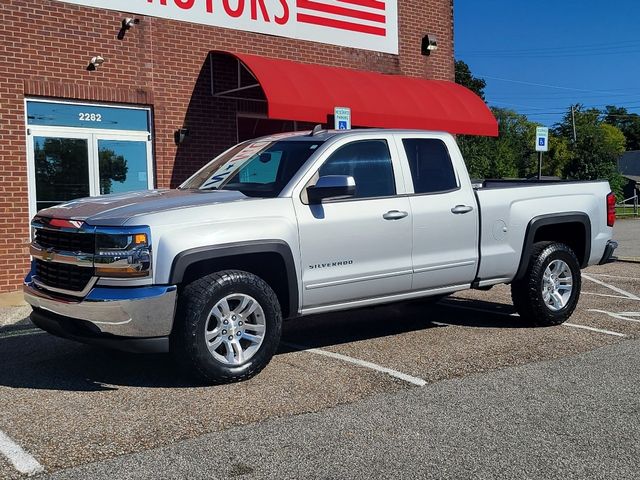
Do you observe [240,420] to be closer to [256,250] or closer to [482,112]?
[256,250]

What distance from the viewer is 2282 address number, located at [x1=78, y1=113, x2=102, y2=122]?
11.2 meters

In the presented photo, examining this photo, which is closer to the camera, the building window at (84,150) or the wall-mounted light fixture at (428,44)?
the building window at (84,150)

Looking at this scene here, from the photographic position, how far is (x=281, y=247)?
5680 mm

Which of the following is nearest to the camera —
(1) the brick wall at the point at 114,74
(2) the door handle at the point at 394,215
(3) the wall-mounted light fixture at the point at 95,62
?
(2) the door handle at the point at 394,215

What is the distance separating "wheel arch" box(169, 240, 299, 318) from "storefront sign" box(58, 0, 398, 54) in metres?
7.06

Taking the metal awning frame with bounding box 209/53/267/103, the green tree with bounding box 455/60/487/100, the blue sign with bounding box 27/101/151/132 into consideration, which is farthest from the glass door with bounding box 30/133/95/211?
the green tree with bounding box 455/60/487/100

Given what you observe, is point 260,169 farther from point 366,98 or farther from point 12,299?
point 366,98

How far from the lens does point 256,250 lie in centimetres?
557

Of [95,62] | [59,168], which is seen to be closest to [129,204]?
[59,168]

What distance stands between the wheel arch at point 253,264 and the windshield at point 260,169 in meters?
0.53

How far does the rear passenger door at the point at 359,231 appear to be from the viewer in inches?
233

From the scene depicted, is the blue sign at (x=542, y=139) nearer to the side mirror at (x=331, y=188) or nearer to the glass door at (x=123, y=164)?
the glass door at (x=123, y=164)

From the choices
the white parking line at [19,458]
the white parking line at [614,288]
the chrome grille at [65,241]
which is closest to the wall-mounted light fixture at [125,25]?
the chrome grille at [65,241]

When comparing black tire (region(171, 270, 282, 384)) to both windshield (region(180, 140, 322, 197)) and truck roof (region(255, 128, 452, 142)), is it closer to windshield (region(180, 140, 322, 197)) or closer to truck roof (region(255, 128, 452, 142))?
windshield (region(180, 140, 322, 197))
